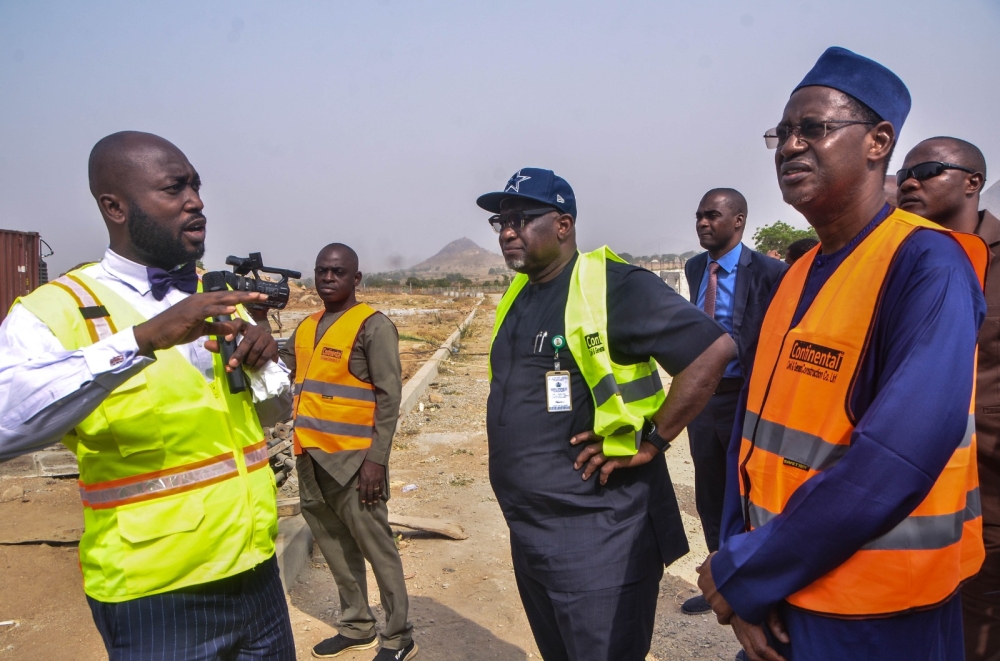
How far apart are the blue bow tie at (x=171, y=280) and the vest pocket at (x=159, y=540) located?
2.25 ft

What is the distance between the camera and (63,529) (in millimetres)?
4922

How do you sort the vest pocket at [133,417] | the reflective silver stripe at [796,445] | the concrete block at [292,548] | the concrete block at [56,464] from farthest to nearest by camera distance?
1. the concrete block at [56,464]
2. the concrete block at [292,548]
3. the vest pocket at [133,417]
4. the reflective silver stripe at [796,445]

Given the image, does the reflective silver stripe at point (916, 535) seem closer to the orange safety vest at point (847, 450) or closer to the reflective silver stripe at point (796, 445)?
the orange safety vest at point (847, 450)

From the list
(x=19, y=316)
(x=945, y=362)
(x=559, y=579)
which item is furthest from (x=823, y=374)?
(x=19, y=316)

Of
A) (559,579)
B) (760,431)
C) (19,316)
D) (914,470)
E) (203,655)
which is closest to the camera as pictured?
(914,470)

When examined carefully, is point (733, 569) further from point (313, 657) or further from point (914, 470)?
point (313, 657)

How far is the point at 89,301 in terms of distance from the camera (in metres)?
1.98

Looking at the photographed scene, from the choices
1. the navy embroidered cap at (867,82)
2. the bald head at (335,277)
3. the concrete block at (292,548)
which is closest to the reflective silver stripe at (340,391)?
the bald head at (335,277)

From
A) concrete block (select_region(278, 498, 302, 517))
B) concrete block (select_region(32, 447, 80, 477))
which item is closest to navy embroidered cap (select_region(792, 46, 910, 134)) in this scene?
concrete block (select_region(278, 498, 302, 517))

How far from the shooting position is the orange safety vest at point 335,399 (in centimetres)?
375

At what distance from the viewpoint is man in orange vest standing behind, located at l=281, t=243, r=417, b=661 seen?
366 cm

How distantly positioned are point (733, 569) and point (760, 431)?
1.18ft

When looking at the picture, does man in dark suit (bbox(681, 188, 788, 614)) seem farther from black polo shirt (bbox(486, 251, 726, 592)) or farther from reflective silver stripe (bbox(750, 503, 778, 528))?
reflective silver stripe (bbox(750, 503, 778, 528))

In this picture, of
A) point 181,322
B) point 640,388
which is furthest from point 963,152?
point 181,322
